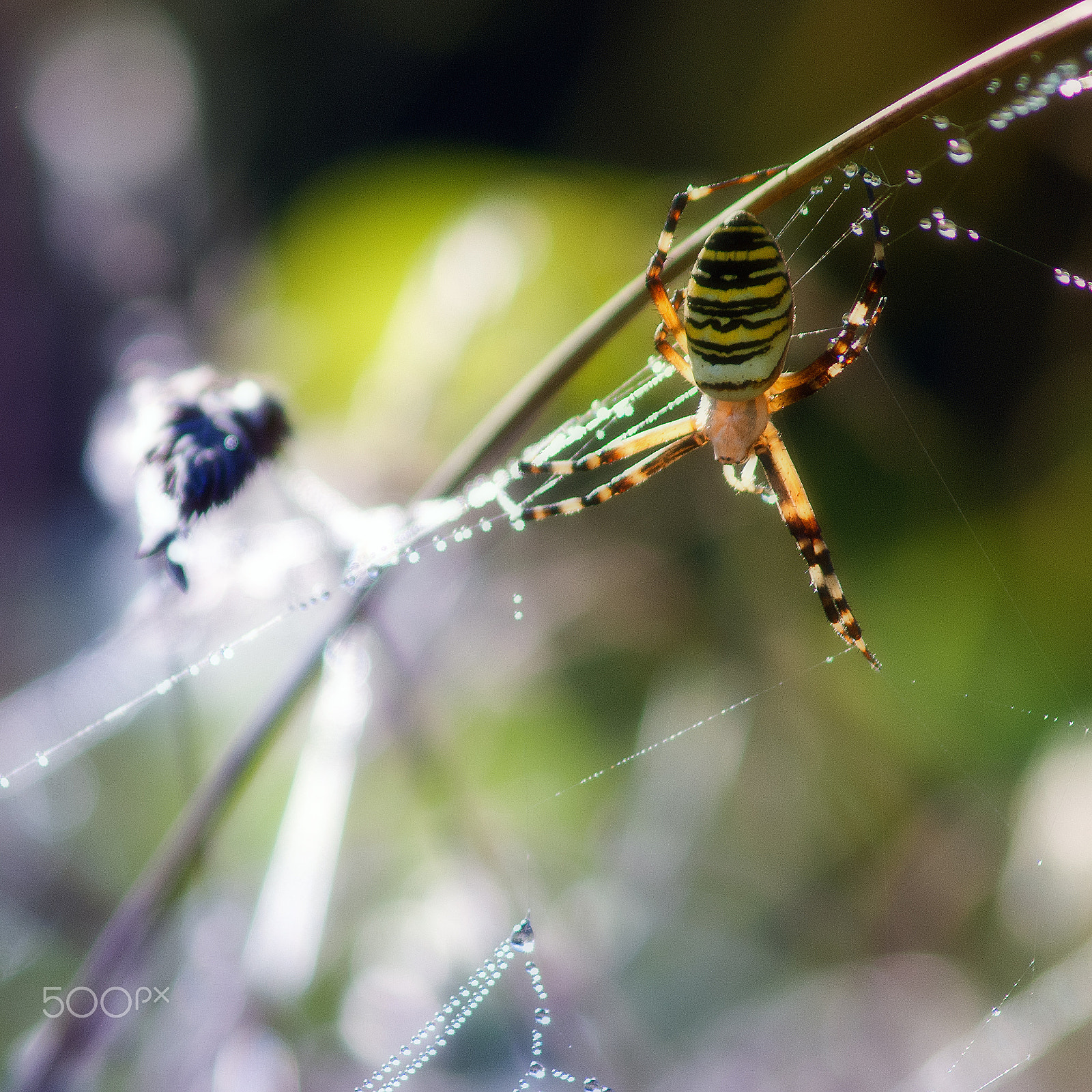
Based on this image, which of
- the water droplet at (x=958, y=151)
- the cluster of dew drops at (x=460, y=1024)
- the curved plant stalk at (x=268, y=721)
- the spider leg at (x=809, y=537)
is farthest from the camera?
the spider leg at (x=809, y=537)

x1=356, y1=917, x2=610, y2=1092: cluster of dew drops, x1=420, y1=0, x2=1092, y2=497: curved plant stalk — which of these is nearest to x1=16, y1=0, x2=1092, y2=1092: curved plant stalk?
x1=420, y1=0, x2=1092, y2=497: curved plant stalk

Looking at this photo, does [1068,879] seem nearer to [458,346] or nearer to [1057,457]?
[1057,457]

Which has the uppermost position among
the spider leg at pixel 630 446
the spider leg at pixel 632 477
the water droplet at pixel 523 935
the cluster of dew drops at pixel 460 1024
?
the spider leg at pixel 630 446

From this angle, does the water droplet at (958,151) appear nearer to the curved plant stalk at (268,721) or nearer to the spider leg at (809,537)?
the curved plant stalk at (268,721)

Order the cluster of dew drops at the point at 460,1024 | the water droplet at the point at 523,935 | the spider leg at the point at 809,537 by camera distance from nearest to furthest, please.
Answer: the water droplet at the point at 523,935 → the cluster of dew drops at the point at 460,1024 → the spider leg at the point at 809,537

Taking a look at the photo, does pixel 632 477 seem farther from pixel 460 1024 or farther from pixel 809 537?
pixel 460 1024

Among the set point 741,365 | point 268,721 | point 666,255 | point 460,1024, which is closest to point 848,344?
point 741,365

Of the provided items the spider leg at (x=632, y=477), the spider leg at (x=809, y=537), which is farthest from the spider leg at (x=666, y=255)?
the spider leg at (x=809, y=537)

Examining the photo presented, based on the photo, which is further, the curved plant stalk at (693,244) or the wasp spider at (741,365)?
the wasp spider at (741,365)
